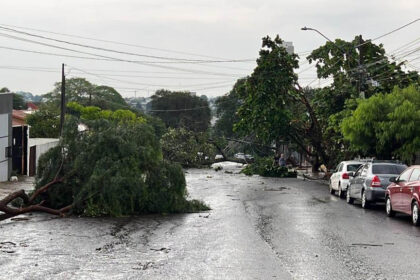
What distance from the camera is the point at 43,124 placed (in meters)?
65.0

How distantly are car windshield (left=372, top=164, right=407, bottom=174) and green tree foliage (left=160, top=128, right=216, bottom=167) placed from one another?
121ft

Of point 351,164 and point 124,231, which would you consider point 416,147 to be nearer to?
point 351,164

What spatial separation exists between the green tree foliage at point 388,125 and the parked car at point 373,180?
5.85 metres

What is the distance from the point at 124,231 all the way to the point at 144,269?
219 inches

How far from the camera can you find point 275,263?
443 inches

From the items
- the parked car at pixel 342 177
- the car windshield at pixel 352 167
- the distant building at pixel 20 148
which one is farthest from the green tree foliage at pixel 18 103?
the car windshield at pixel 352 167

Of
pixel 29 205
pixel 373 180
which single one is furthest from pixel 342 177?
pixel 29 205

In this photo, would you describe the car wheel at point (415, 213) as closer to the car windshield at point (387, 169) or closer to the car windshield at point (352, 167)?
the car windshield at point (387, 169)

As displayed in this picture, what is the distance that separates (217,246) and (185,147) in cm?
4667

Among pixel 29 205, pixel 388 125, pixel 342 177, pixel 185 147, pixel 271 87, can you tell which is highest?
pixel 271 87

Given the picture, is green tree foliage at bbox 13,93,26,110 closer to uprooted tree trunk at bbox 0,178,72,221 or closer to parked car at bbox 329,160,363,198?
parked car at bbox 329,160,363,198

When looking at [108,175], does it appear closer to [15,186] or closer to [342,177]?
[342,177]

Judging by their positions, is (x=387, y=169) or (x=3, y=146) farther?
(x=3, y=146)

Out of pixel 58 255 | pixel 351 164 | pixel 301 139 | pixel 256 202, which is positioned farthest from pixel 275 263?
pixel 301 139
